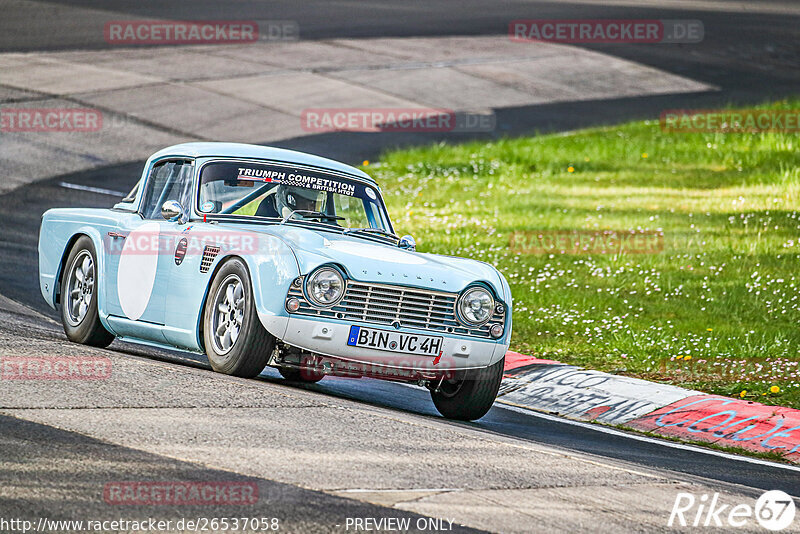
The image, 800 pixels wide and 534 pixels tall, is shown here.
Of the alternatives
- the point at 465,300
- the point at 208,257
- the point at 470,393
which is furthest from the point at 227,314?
the point at 470,393

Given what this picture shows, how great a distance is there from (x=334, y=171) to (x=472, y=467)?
3.76 m

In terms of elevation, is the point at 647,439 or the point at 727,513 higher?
the point at 727,513

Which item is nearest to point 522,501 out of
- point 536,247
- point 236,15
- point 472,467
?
point 472,467

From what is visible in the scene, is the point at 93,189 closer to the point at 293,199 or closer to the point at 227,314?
the point at 293,199

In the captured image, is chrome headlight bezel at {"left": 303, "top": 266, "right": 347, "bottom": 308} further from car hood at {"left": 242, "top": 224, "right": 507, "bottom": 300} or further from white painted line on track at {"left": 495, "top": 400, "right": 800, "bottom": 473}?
white painted line on track at {"left": 495, "top": 400, "right": 800, "bottom": 473}

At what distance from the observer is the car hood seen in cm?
777

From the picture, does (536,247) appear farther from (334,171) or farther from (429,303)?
(429,303)

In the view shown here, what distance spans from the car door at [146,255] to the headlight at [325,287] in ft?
4.57

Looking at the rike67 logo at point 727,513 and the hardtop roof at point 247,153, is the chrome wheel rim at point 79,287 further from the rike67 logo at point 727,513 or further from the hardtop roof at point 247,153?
the rike67 logo at point 727,513

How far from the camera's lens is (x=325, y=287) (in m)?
7.68

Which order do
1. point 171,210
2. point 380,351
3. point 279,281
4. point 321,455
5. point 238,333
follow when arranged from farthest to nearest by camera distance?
point 171,210 → point 238,333 → point 380,351 → point 279,281 → point 321,455

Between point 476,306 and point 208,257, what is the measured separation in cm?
180

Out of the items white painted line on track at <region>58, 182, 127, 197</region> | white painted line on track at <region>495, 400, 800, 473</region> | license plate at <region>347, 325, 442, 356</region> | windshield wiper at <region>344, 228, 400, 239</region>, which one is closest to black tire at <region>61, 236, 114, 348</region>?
windshield wiper at <region>344, 228, 400, 239</region>

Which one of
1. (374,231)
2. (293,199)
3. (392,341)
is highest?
(293,199)
